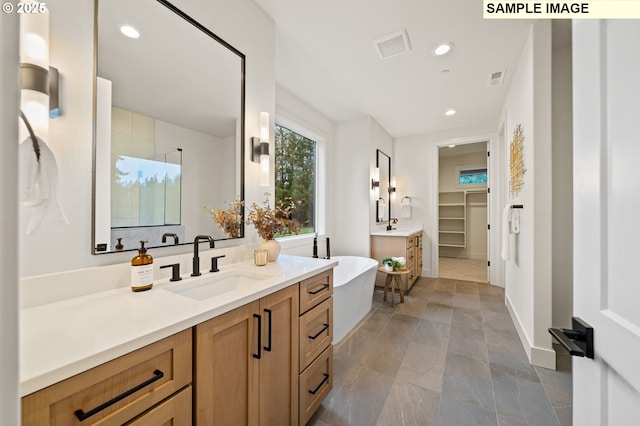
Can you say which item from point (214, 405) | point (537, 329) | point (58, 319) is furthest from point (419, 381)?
point (58, 319)

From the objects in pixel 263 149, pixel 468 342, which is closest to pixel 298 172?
pixel 263 149

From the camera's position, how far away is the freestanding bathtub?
2.34 metres

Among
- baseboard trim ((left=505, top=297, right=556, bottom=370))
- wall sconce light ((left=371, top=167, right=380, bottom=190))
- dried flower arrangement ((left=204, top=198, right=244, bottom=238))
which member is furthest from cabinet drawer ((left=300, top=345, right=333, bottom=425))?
wall sconce light ((left=371, top=167, right=380, bottom=190))

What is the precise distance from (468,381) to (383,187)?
3.19 metres

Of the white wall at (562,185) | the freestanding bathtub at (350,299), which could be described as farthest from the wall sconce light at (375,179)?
the white wall at (562,185)

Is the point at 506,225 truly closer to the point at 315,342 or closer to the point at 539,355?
the point at 539,355

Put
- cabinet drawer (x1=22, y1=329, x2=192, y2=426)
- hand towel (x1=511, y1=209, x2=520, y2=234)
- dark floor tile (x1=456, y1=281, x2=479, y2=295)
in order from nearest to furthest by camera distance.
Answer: cabinet drawer (x1=22, y1=329, x2=192, y2=426) → hand towel (x1=511, y1=209, x2=520, y2=234) → dark floor tile (x1=456, y1=281, x2=479, y2=295)

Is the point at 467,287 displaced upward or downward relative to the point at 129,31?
downward

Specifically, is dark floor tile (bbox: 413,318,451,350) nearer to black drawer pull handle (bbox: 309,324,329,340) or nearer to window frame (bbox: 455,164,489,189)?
black drawer pull handle (bbox: 309,324,329,340)

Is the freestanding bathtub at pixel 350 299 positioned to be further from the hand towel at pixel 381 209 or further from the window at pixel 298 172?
the hand towel at pixel 381 209

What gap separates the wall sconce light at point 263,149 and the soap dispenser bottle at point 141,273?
95 centimetres

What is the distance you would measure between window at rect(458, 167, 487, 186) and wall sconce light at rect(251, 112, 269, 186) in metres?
6.10

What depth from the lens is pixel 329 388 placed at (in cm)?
161

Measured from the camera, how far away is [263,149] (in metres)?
1.82
